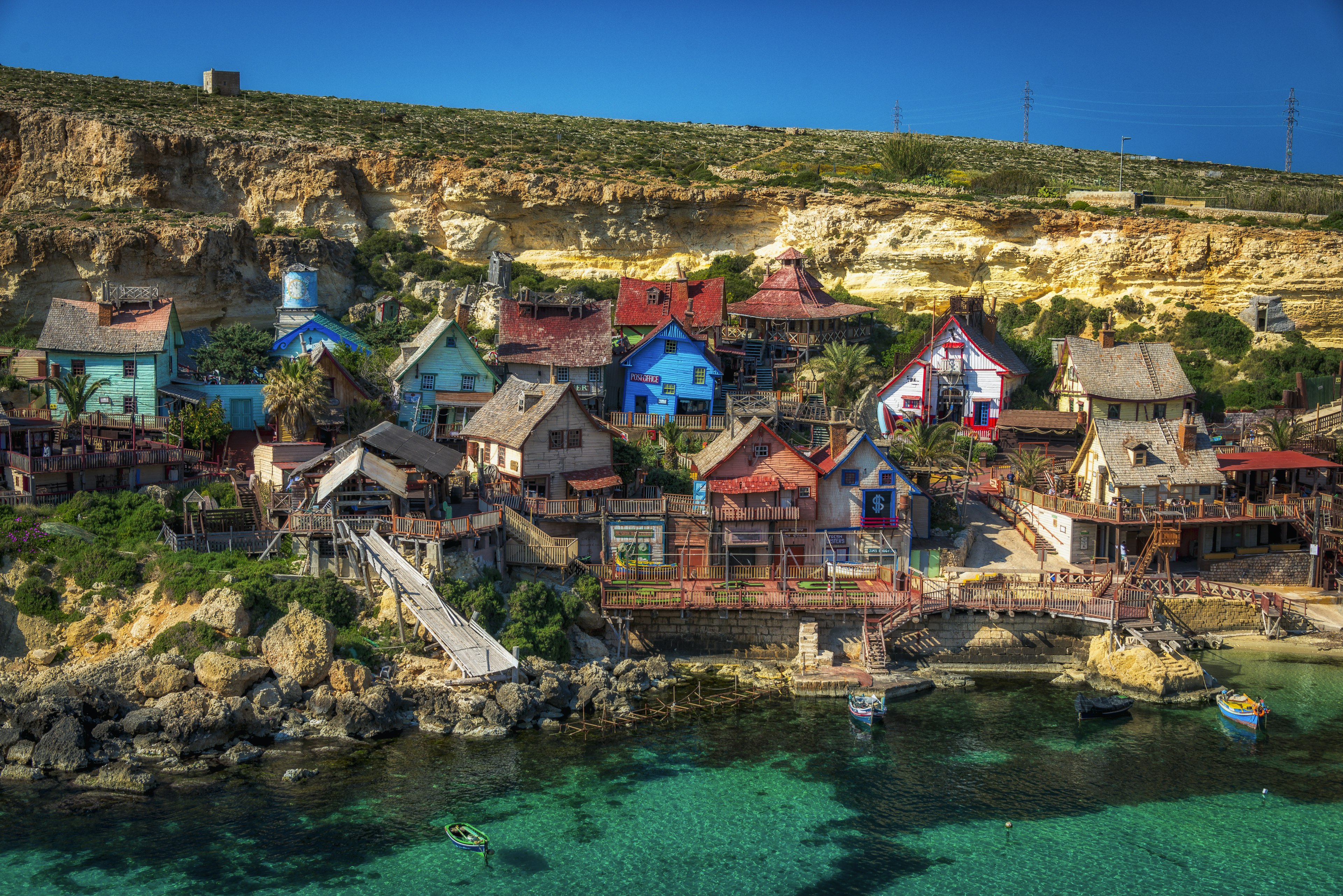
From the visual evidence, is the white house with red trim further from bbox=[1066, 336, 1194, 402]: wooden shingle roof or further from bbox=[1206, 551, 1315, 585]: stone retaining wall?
bbox=[1206, 551, 1315, 585]: stone retaining wall

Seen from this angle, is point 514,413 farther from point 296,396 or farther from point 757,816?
point 757,816

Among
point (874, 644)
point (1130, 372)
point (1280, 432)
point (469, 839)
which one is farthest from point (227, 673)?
point (1280, 432)

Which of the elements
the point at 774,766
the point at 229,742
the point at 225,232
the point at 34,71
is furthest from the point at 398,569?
the point at 34,71

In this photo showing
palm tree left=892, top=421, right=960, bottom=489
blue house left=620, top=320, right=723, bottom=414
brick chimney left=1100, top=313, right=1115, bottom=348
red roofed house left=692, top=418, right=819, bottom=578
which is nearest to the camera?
red roofed house left=692, top=418, right=819, bottom=578

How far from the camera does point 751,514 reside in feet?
154

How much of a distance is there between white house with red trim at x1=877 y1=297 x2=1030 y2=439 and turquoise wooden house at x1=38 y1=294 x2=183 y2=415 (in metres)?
35.1

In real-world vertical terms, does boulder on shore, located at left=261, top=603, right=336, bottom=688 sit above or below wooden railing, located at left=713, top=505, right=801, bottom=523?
below

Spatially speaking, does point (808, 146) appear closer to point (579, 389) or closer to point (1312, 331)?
point (1312, 331)

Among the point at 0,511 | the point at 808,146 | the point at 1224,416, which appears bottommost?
the point at 0,511

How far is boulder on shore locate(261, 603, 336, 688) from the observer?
127 ft

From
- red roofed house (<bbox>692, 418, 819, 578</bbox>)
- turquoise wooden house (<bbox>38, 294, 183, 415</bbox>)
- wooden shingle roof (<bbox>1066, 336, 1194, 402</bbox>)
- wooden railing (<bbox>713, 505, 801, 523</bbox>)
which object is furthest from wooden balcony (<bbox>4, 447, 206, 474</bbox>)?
wooden shingle roof (<bbox>1066, 336, 1194, 402</bbox>)

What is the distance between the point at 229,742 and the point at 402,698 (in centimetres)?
538

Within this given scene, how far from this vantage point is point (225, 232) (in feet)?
224

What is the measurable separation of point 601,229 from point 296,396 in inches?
1379
